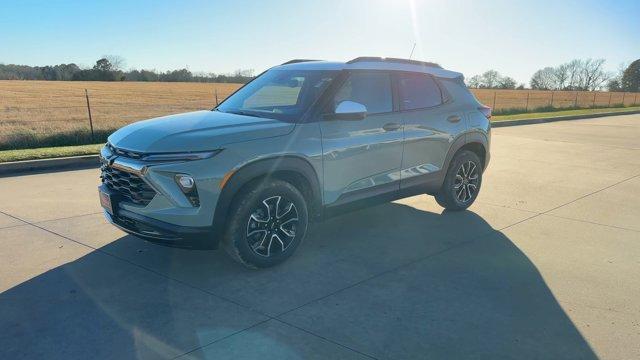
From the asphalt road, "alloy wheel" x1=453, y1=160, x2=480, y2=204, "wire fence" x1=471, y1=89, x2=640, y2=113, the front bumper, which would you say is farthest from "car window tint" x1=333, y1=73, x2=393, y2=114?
"wire fence" x1=471, y1=89, x2=640, y2=113

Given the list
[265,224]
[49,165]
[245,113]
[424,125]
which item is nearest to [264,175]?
[265,224]

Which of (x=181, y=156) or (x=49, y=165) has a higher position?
(x=181, y=156)

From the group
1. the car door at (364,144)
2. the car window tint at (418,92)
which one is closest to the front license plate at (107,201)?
the car door at (364,144)

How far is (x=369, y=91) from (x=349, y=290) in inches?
81.6

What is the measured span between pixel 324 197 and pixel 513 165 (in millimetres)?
6516

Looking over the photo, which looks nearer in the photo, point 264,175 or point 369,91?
point 264,175

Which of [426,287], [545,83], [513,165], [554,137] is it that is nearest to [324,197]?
[426,287]

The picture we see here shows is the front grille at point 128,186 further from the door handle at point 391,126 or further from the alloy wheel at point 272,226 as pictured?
the door handle at point 391,126

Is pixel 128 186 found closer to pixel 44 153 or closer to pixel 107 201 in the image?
pixel 107 201

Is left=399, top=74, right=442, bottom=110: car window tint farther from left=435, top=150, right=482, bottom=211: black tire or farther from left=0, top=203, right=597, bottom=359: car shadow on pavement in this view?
left=0, top=203, right=597, bottom=359: car shadow on pavement

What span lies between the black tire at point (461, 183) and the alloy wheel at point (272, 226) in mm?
2399

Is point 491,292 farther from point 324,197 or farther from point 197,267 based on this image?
point 197,267

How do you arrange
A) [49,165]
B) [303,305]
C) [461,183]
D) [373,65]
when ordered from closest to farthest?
[303,305], [373,65], [461,183], [49,165]

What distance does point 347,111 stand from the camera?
14.4 feet
